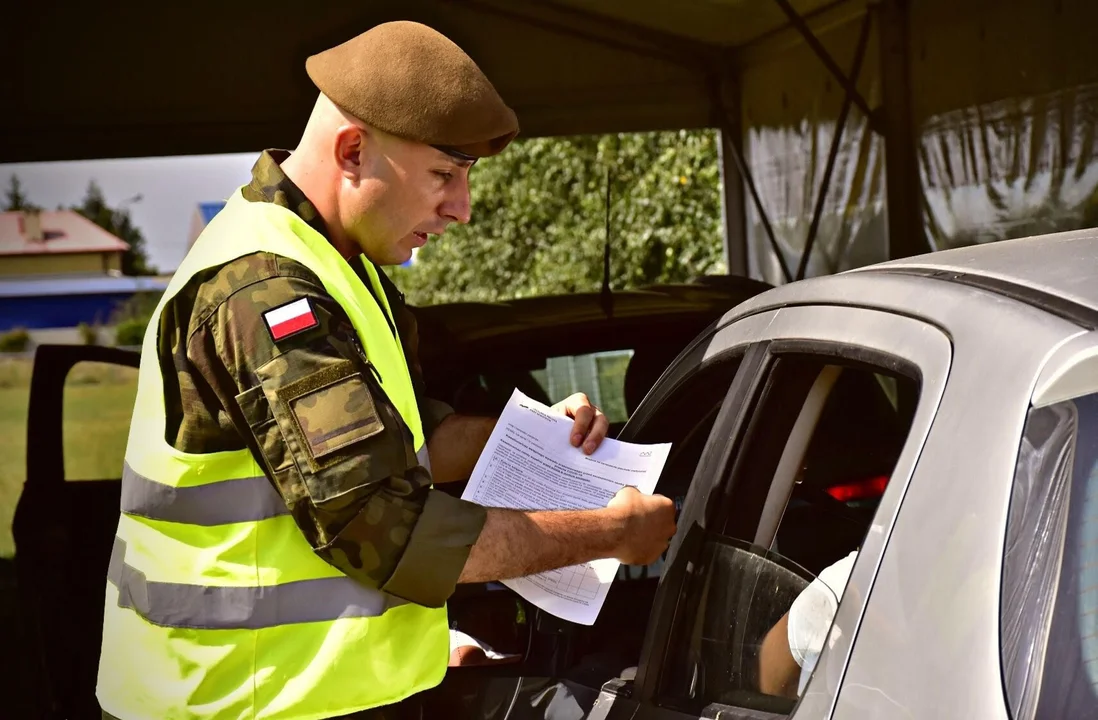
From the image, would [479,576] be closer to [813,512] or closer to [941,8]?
[813,512]

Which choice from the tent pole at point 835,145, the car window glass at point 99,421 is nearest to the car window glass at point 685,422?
the tent pole at point 835,145

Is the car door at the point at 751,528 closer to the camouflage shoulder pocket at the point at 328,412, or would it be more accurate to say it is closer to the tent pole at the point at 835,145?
the camouflage shoulder pocket at the point at 328,412

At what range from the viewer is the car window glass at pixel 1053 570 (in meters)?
1.09

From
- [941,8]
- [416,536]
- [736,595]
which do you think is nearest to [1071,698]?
[736,595]

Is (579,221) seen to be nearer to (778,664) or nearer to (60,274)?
(60,274)

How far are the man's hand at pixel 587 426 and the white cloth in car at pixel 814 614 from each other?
0.52 metres

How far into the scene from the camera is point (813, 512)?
6.78 feet

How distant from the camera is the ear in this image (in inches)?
70.9

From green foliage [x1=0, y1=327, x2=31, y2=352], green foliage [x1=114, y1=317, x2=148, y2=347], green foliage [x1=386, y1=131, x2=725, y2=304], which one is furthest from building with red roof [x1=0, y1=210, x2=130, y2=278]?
green foliage [x1=386, y1=131, x2=725, y2=304]

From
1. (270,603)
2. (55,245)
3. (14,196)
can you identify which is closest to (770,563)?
(270,603)

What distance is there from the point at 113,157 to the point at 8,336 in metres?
3.95

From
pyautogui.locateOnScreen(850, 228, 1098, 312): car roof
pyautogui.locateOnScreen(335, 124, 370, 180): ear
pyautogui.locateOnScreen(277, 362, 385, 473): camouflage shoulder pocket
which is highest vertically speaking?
pyautogui.locateOnScreen(335, 124, 370, 180): ear

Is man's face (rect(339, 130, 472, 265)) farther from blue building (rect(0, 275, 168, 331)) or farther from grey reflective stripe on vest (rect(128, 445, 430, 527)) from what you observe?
blue building (rect(0, 275, 168, 331))

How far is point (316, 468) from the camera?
161cm
